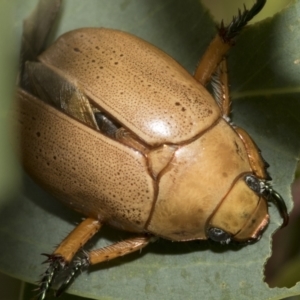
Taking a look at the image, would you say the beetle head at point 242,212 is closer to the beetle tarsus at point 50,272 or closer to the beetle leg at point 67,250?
the beetle leg at point 67,250

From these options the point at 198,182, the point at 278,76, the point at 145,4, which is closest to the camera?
the point at 198,182

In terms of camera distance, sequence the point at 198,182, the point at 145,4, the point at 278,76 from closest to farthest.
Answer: the point at 198,182
the point at 278,76
the point at 145,4

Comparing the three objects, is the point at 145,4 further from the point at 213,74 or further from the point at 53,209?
the point at 53,209

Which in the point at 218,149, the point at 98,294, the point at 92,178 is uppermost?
the point at 218,149

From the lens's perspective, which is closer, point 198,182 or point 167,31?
point 198,182

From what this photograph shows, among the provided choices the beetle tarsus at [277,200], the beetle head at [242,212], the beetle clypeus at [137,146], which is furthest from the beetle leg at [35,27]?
the beetle tarsus at [277,200]

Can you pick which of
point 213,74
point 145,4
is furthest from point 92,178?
point 145,4

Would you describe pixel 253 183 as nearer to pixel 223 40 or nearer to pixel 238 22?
pixel 223 40

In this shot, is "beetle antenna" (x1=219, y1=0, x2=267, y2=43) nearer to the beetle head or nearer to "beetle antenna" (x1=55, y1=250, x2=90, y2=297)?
the beetle head
